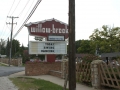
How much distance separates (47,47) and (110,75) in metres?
14.9

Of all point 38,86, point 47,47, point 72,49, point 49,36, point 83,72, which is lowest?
point 38,86

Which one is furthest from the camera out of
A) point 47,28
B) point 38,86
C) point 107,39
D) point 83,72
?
point 107,39

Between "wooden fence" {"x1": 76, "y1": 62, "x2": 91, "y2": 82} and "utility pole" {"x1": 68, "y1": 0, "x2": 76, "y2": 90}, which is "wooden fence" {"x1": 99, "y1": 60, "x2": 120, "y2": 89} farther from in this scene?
"utility pole" {"x1": 68, "y1": 0, "x2": 76, "y2": 90}

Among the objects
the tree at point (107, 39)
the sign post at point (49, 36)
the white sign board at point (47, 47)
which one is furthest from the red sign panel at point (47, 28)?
the tree at point (107, 39)

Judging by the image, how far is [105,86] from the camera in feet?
45.5

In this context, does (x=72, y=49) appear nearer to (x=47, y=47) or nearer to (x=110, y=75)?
(x=110, y=75)

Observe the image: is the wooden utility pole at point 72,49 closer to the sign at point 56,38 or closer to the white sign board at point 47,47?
the white sign board at point 47,47

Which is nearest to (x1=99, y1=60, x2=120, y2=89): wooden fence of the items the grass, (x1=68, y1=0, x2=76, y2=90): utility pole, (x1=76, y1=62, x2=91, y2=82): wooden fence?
(x1=76, y1=62, x2=91, y2=82): wooden fence

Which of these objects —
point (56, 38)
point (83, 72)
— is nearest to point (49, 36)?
point (56, 38)

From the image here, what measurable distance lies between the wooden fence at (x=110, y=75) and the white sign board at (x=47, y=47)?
1353 centimetres

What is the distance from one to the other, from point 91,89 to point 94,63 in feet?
4.79

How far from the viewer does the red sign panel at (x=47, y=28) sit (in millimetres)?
27344

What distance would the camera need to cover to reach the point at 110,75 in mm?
12773

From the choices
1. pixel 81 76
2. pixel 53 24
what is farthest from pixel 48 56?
pixel 81 76
